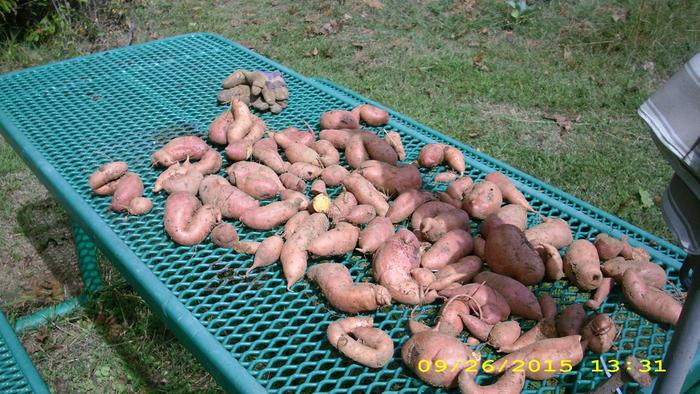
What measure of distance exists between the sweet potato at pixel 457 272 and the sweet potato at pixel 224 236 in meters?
0.53

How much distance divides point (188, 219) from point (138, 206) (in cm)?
17

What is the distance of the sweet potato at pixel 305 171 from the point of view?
1870 mm

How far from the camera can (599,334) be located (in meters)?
1.27

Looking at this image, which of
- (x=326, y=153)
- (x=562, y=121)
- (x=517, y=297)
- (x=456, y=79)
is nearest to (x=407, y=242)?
(x=517, y=297)

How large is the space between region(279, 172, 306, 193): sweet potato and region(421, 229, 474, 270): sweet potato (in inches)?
17.8

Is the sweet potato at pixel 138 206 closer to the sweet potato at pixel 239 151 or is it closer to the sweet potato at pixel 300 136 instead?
the sweet potato at pixel 239 151

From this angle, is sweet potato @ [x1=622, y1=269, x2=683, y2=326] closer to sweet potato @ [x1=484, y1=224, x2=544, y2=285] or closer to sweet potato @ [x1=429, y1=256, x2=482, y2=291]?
sweet potato @ [x1=484, y1=224, x2=544, y2=285]

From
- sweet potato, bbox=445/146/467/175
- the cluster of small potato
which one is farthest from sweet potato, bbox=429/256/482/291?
sweet potato, bbox=445/146/467/175

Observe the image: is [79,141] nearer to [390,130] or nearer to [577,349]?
[390,130]

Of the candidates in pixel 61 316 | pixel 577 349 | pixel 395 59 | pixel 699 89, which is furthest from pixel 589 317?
pixel 395 59

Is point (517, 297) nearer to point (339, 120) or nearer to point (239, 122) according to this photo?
point (339, 120)

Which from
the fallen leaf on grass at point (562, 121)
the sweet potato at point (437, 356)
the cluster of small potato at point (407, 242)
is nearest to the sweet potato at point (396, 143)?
the cluster of small potato at point (407, 242)

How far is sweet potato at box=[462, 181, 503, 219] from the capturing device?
5.57 ft

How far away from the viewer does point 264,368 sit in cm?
125
